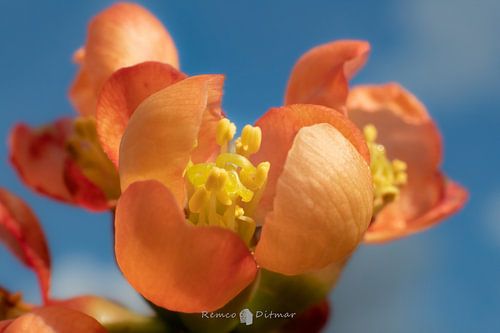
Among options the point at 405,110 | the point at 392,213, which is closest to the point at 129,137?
the point at 392,213

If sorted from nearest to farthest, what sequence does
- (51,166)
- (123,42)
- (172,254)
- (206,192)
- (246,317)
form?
(172,254)
(206,192)
(246,317)
(123,42)
(51,166)

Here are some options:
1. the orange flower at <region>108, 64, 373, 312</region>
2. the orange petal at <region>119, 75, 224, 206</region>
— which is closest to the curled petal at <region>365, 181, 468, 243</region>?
the orange flower at <region>108, 64, 373, 312</region>

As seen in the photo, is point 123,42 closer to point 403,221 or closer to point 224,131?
point 224,131

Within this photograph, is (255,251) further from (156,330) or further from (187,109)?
(156,330)

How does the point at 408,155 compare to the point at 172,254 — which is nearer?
the point at 172,254

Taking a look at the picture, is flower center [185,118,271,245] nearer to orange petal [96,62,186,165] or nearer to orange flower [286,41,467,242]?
orange petal [96,62,186,165]

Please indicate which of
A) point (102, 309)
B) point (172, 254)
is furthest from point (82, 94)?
point (172, 254)
